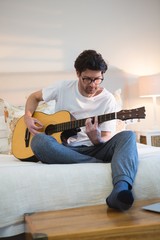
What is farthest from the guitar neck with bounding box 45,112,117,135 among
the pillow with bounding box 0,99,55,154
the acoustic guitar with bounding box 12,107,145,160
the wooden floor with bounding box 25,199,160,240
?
Result: the pillow with bounding box 0,99,55,154

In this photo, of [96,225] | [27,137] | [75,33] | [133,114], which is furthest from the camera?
[75,33]

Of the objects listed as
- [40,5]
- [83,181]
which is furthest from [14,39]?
[83,181]

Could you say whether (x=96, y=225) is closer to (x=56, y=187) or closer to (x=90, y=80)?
(x=56, y=187)

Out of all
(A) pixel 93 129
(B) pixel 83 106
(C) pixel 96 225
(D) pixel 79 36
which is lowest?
(C) pixel 96 225

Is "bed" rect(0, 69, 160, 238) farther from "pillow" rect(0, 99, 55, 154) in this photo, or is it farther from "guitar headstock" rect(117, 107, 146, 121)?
"pillow" rect(0, 99, 55, 154)

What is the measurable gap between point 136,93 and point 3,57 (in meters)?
1.36

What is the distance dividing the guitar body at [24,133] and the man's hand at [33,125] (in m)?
0.02

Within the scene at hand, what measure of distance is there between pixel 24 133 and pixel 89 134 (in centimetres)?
51

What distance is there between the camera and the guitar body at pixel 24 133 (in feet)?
5.89

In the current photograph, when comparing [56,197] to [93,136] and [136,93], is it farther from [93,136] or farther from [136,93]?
[136,93]

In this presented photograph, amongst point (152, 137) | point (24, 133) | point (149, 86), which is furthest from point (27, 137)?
point (149, 86)

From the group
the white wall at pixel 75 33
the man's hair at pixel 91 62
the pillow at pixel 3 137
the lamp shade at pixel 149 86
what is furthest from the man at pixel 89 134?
the lamp shade at pixel 149 86

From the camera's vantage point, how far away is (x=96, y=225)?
106 cm

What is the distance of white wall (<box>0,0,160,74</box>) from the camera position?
3.03m
